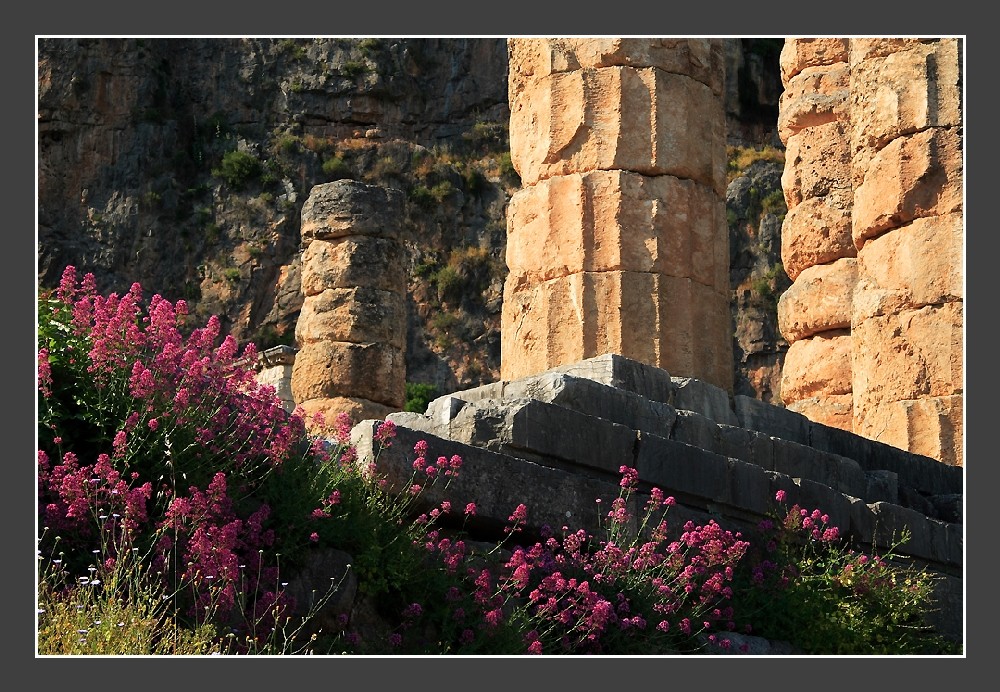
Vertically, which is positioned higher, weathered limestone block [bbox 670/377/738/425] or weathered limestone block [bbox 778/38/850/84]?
weathered limestone block [bbox 778/38/850/84]

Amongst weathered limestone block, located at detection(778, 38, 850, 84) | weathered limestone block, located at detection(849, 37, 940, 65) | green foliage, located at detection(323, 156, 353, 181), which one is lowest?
weathered limestone block, located at detection(849, 37, 940, 65)

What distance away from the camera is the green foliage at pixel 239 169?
135 feet

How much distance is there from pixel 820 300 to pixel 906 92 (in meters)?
3.42

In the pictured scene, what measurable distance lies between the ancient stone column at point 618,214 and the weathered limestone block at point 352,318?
8584 millimetres

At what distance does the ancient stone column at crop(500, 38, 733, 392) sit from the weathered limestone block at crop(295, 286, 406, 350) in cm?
858

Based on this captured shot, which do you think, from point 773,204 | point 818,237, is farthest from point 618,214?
point 773,204

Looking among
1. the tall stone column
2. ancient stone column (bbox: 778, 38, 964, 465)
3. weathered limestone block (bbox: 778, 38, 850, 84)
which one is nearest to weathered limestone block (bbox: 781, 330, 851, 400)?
ancient stone column (bbox: 778, 38, 964, 465)

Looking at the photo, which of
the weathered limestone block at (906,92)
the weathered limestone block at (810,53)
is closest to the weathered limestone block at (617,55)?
the weathered limestone block at (906,92)

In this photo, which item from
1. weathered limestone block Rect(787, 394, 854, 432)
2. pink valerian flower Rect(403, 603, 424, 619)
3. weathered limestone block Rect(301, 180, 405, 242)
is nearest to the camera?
pink valerian flower Rect(403, 603, 424, 619)

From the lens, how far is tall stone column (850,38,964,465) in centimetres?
1056

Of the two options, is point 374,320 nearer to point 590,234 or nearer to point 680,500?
point 590,234

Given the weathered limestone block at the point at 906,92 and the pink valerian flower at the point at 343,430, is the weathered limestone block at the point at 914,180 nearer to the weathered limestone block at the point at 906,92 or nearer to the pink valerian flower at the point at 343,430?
the weathered limestone block at the point at 906,92

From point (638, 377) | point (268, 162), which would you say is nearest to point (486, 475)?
point (638, 377)

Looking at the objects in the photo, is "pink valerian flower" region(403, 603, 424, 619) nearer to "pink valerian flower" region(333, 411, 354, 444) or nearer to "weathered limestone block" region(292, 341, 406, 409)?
"pink valerian flower" region(333, 411, 354, 444)
